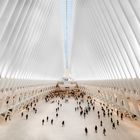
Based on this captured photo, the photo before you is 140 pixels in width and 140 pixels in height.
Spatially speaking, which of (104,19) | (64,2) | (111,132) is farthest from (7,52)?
(64,2)

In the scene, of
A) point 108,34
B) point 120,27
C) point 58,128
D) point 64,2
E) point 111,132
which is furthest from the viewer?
point 64,2

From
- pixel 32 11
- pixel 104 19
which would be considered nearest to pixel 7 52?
pixel 32 11

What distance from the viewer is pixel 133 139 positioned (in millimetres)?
16062

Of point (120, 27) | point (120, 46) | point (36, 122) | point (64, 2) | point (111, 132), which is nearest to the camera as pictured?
point (120, 27)

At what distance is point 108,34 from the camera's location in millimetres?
15430

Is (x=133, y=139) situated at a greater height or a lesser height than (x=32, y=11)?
lesser

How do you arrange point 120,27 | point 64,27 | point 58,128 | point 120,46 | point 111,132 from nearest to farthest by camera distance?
1. point 120,27
2. point 120,46
3. point 111,132
4. point 58,128
5. point 64,27

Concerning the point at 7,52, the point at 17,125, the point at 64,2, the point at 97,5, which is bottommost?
the point at 17,125

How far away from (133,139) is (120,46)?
6.86 metres

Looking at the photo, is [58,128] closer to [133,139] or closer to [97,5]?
[133,139]

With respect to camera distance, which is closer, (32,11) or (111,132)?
(32,11)

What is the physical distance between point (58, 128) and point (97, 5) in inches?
447

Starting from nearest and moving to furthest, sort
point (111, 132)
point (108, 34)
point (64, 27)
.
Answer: point (108, 34), point (111, 132), point (64, 27)

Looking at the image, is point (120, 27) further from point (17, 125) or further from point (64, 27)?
point (64, 27)
